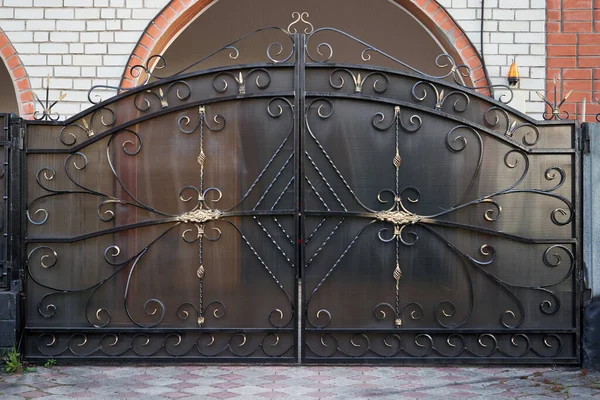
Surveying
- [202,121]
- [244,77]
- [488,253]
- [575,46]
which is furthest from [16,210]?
[575,46]

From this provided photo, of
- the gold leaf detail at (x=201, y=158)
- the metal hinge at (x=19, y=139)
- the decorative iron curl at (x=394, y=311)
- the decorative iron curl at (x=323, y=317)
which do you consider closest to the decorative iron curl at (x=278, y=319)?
the decorative iron curl at (x=323, y=317)

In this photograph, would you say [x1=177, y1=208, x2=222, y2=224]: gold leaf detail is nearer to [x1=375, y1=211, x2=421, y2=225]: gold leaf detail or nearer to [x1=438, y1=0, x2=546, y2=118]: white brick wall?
[x1=375, y1=211, x2=421, y2=225]: gold leaf detail

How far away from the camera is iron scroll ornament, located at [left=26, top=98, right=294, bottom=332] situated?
17.2 ft

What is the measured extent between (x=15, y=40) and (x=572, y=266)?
5391 mm

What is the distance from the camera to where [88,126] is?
209 inches

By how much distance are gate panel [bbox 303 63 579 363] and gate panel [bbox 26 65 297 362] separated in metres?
0.29

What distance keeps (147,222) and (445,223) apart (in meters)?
2.07

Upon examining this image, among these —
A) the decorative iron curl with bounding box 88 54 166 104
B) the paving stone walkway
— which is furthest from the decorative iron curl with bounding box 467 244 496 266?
the decorative iron curl with bounding box 88 54 166 104

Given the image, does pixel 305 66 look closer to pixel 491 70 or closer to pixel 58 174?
pixel 58 174

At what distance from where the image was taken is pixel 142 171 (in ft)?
17.4

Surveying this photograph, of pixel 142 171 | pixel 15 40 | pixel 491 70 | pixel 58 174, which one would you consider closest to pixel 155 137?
pixel 142 171

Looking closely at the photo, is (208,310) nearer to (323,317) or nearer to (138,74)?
(323,317)

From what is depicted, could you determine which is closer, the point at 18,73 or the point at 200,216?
the point at 200,216

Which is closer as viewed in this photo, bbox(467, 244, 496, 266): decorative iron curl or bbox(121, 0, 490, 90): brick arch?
bbox(467, 244, 496, 266): decorative iron curl
